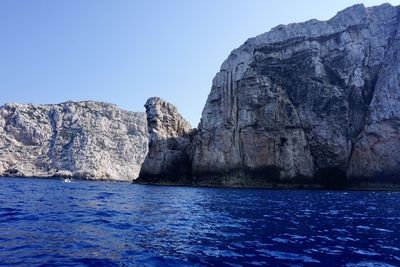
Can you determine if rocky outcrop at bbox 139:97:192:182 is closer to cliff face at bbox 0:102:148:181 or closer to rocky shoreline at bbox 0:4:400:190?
rocky shoreline at bbox 0:4:400:190

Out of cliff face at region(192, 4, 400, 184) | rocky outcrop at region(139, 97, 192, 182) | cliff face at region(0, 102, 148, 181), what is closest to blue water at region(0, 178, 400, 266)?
cliff face at region(192, 4, 400, 184)

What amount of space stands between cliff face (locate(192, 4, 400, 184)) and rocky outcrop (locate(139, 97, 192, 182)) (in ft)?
21.8

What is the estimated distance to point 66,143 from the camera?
554 feet

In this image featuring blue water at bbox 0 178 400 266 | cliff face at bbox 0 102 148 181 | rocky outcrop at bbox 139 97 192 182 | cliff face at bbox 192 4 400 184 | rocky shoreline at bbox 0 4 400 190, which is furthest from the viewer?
cliff face at bbox 0 102 148 181

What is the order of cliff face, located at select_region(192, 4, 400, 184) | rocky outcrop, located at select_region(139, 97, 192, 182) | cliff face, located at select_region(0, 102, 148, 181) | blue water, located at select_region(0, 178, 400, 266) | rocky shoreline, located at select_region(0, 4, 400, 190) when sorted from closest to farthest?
blue water, located at select_region(0, 178, 400, 266), cliff face, located at select_region(192, 4, 400, 184), rocky shoreline, located at select_region(0, 4, 400, 190), rocky outcrop, located at select_region(139, 97, 192, 182), cliff face, located at select_region(0, 102, 148, 181)

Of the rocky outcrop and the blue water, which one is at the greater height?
the rocky outcrop

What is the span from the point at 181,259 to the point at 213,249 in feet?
6.48

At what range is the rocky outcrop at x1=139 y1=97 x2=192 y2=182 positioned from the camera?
277 feet

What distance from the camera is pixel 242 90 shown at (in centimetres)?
7894

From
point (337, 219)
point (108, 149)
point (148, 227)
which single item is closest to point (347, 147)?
point (337, 219)

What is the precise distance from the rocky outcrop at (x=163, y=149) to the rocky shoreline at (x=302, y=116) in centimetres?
25

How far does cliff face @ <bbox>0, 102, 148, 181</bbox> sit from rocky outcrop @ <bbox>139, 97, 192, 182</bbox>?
6944cm

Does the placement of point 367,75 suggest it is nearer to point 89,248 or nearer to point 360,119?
point 360,119

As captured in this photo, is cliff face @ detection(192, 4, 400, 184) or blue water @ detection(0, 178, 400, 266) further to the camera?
cliff face @ detection(192, 4, 400, 184)
